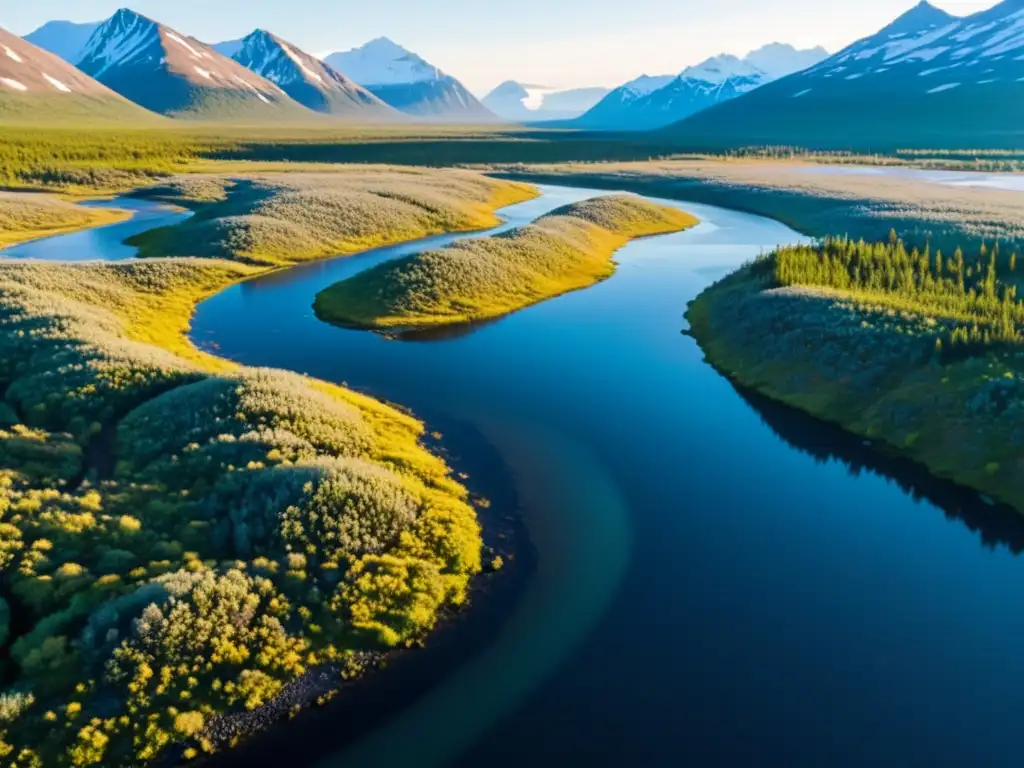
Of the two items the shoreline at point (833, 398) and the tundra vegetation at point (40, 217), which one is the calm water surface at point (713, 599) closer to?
the shoreline at point (833, 398)

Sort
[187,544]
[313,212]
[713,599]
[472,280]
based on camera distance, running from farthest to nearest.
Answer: [313,212], [472,280], [187,544], [713,599]

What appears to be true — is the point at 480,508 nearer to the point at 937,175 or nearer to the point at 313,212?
the point at 313,212

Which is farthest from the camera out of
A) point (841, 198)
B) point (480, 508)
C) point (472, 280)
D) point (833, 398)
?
point (841, 198)

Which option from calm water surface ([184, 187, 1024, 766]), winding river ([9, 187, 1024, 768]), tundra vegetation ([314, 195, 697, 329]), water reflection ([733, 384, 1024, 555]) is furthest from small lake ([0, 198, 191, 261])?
water reflection ([733, 384, 1024, 555])

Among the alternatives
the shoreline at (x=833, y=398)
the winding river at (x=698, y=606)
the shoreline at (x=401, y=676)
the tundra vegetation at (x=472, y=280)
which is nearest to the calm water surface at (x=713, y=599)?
the winding river at (x=698, y=606)

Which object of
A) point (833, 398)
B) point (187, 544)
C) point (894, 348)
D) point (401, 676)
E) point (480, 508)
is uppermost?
point (894, 348)

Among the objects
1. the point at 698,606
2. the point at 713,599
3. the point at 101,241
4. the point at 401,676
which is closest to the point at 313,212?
the point at 101,241

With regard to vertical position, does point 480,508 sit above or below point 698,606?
above
